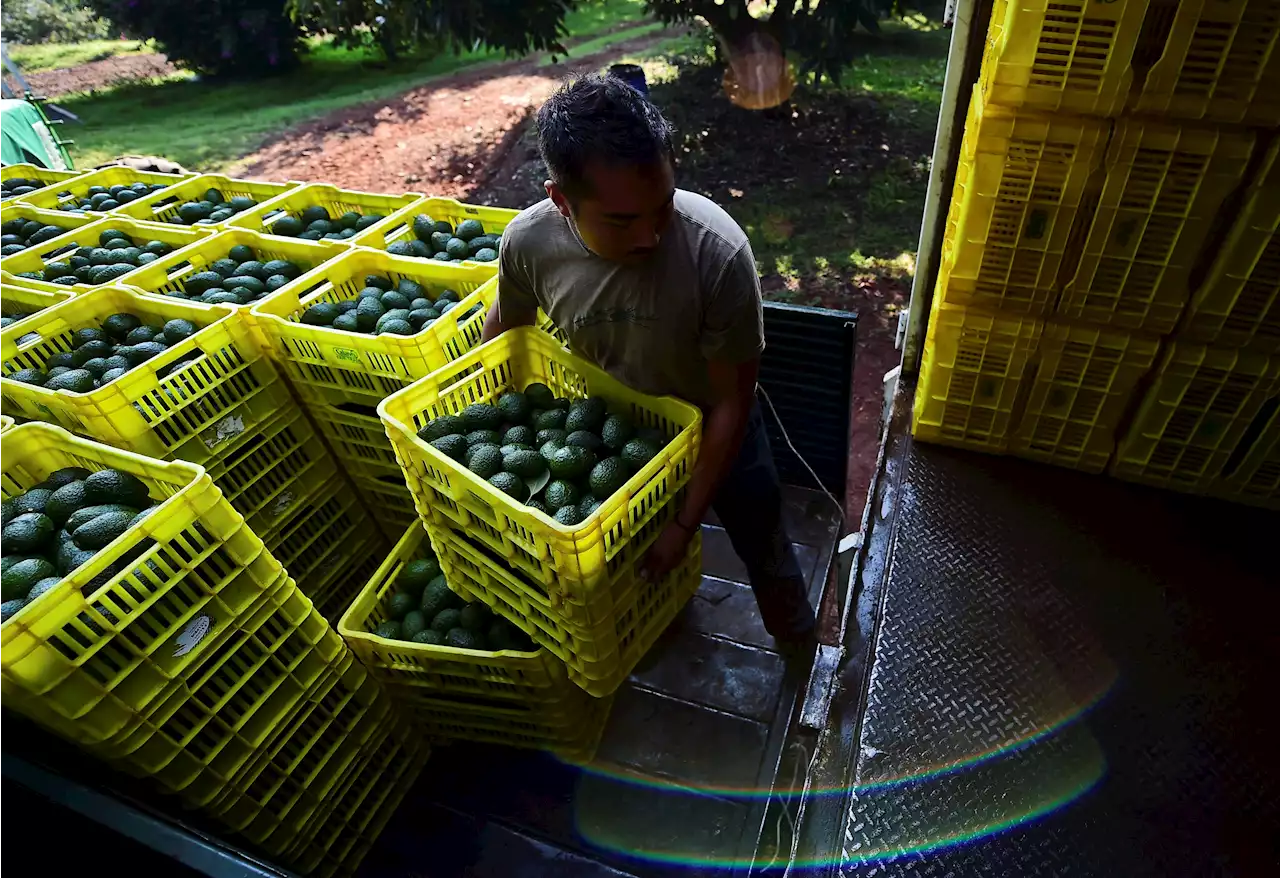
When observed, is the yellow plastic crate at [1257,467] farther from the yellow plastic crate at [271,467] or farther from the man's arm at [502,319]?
the yellow plastic crate at [271,467]

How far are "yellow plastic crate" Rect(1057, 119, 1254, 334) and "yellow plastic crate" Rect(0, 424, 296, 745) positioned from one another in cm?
281

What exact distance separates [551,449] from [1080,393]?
6.52 ft

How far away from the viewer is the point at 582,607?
1.97 m

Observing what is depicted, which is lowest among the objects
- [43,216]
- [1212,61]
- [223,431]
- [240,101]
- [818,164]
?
[818,164]

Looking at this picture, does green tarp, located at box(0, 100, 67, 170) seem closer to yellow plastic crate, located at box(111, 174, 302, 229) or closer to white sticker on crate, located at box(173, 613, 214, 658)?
yellow plastic crate, located at box(111, 174, 302, 229)

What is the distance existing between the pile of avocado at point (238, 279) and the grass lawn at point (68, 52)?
1809cm

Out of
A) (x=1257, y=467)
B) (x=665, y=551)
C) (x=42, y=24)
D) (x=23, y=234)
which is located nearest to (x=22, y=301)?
(x=23, y=234)

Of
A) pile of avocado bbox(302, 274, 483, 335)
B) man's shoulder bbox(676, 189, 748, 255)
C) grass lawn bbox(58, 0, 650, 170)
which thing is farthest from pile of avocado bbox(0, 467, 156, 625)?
grass lawn bbox(58, 0, 650, 170)

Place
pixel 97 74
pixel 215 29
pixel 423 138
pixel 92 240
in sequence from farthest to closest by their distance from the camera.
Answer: pixel 97 74 → pixel 215 29 → pixel 423 138 → pixel 92 240

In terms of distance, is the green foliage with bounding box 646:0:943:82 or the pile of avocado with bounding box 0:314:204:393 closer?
the pile of avocado with bounding box 0:314:204:393

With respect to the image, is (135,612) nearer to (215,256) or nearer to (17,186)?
(215,256)

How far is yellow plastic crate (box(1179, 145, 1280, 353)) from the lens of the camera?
2055mm

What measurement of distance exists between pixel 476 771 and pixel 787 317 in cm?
238

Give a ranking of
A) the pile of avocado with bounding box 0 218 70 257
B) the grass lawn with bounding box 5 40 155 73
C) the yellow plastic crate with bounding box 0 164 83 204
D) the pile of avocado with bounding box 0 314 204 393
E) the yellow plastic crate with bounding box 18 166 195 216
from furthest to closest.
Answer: the grass lawn with bounding box 5 40 155 73 → the yellow plastic crate with bounding box 0 164 83 204 → the yellow plastic crate with bounding box 18 166 195 216 → the pile of avocado with bounding box 0 218 70 257 → the pile of avocado with bounding box 0 314 204 393
